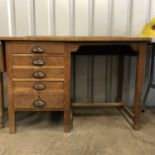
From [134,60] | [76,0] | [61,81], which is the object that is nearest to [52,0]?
[76,0]

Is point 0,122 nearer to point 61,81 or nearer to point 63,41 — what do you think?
point 61,81

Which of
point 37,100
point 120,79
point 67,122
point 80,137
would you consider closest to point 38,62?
point 37,100

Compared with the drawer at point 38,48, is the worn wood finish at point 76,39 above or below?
above

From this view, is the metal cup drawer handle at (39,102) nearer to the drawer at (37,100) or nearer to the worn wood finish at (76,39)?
the drawer at (37,100)

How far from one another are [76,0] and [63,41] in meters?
0.75

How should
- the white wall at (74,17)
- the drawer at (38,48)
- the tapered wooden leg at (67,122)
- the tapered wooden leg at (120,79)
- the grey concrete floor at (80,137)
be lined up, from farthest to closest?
the tapered wooden leg at (120,79)
the white wall at (74,17)
the tapered wooden leg at (67,122)
the drawer at (38,48)
the grey concrete floor at (80,137)

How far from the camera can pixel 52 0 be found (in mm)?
1896

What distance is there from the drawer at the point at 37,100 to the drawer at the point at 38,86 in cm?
4

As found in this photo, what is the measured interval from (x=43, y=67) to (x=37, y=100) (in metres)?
0.26

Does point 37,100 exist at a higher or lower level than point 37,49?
lower

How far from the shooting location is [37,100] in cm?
143

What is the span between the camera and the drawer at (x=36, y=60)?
138cm

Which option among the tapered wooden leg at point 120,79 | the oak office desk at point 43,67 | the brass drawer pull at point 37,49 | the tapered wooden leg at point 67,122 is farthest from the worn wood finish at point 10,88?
the tapered wooden leg at point 120,79

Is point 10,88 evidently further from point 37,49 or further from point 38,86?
point 37,49
